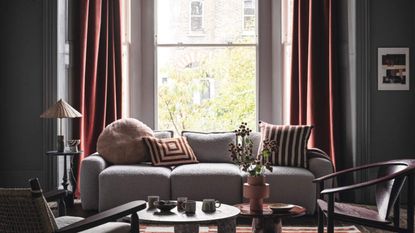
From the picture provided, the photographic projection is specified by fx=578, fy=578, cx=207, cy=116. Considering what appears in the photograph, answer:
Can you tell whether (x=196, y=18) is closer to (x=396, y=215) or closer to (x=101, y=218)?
(x=396, y=215)

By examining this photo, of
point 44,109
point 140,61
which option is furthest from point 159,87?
point 44,109

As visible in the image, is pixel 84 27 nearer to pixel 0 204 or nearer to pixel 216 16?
pixel 216 16

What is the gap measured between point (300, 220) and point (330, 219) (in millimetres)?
1726

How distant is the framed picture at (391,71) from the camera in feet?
→ 19.1

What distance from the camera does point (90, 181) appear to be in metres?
5.34

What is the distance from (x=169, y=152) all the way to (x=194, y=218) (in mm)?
2069

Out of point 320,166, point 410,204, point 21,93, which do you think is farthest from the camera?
point 21,93

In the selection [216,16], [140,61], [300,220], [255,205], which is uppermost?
[216,16]

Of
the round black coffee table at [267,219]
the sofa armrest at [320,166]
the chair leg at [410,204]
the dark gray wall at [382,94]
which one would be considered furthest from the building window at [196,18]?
the chair leg at [410,204]

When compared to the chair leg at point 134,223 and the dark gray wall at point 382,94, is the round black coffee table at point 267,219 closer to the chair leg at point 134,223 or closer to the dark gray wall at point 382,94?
the chair leg at point 134,223

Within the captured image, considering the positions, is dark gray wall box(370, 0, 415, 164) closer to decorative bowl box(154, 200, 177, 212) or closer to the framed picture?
the framed picture

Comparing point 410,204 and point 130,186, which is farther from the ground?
point 410,204

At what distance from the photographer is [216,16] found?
6770 mm

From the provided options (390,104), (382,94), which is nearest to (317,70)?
(382,94)
